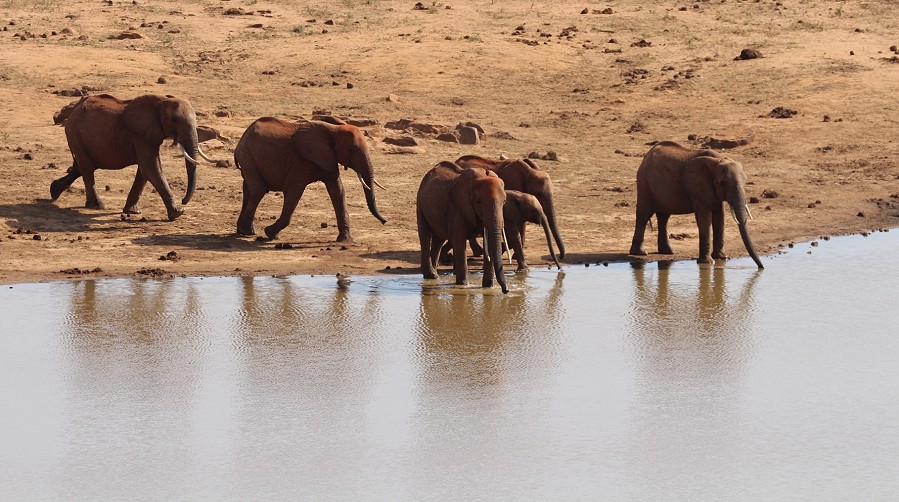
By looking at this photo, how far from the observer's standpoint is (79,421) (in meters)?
9.83

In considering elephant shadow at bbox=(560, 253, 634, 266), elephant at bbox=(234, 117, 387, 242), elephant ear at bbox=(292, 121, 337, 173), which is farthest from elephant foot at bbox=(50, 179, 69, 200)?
elephant shadow at bbox=(560, 253, 634, 266)

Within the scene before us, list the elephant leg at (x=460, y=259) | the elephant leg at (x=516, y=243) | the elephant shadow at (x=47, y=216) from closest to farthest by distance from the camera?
1. the elephant leg at (x=460, y=259)
2. the elephant leg at (x=516, y=243)
3. the elephant shadow at (x=47, y=216)

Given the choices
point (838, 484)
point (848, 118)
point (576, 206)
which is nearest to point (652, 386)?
point (838, 484)

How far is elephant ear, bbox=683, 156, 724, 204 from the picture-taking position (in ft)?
53.3

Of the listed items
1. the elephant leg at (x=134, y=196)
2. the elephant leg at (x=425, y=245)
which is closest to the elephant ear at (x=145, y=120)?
the elephant leg at (x=134, y=196)

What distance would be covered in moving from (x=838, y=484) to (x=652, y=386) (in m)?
2.39

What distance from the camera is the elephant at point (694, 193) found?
16109 mm

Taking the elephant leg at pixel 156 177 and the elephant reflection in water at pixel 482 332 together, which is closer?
the elephant reflection in water at pixel 482 332

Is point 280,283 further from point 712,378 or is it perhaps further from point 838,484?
A: point 838,484

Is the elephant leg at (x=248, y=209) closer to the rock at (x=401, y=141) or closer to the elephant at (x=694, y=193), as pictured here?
the elephant at (x=694, y=193)

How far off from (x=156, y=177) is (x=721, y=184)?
678cm

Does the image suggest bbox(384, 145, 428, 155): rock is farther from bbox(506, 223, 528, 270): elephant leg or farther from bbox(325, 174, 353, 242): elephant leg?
bbox(506, 223, 528, 270): elephant leg

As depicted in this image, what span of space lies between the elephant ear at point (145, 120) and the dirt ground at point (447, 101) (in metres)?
1.03

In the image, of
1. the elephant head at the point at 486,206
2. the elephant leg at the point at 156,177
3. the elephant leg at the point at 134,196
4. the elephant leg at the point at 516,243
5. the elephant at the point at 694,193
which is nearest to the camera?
the elephant head at the point at 486,206
